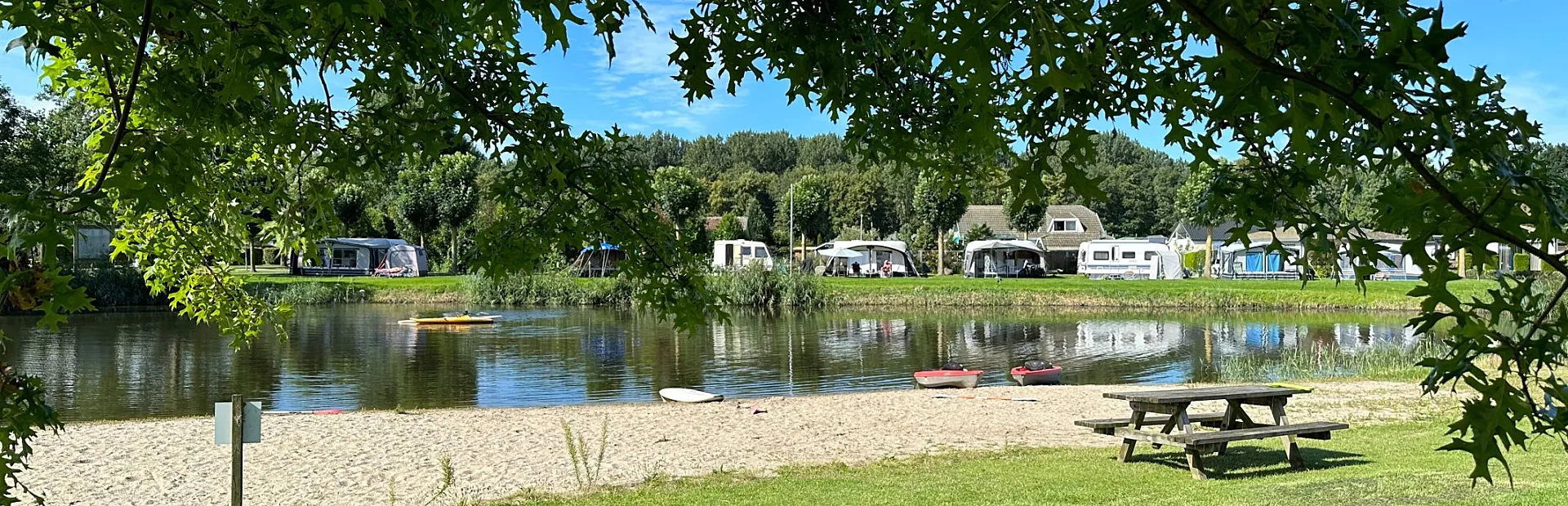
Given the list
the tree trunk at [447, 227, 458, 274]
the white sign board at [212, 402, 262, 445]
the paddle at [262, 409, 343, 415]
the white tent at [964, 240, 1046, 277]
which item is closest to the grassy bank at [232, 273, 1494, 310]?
the white tent at [964, 240, 1046, 277]

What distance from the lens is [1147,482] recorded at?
712cm

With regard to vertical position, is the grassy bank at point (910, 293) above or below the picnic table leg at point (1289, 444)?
above

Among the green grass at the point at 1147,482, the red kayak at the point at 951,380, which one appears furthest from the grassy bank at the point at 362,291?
the green grass at the point at 1147,482

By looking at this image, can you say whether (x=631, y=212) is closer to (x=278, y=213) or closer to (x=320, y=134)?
(x=320, y=134)

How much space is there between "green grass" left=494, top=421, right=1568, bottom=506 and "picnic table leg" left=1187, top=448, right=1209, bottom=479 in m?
0.07

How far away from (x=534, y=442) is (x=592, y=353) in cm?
1047

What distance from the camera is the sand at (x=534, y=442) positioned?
803 centimetres

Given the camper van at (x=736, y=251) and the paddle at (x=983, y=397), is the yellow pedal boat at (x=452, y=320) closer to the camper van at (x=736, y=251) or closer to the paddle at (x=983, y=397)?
the paddle at (x=983, y=397)

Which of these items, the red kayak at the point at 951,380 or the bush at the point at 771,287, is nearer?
the red kayak at the point at 951,380

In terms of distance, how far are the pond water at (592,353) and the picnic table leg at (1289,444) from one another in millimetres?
8319

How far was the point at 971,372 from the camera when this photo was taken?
51.6 ft

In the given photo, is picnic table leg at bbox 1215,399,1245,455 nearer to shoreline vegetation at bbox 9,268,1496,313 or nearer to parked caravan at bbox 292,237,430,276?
shoreline vegetation at bbox 9,268,1496,313

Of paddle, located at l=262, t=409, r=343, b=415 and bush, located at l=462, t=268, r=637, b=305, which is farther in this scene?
bush, located at l=462, t=268, r=637, b=305

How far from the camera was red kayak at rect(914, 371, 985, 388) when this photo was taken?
1559 centimetres
